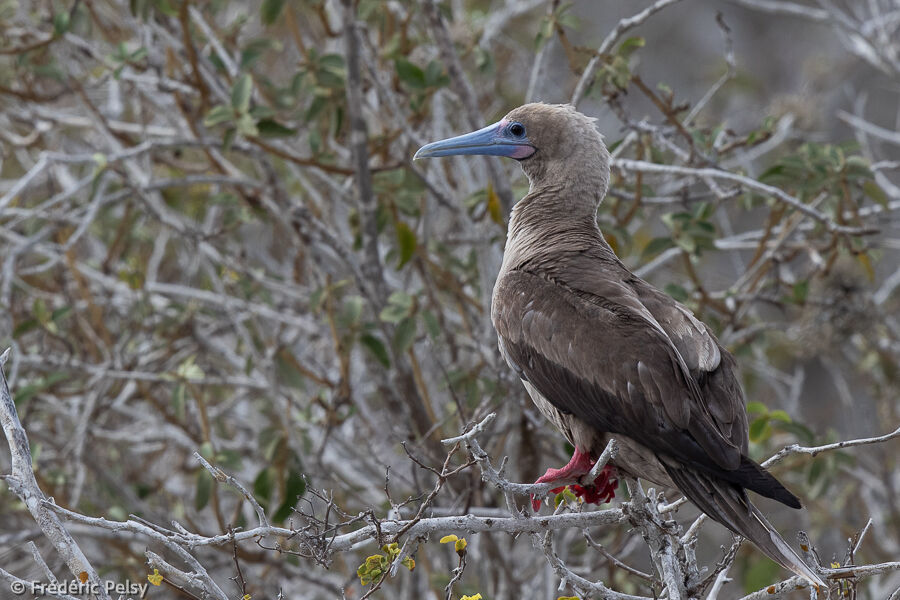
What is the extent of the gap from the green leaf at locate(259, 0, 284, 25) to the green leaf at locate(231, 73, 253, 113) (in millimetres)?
428

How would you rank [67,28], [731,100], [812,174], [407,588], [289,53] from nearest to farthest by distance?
1. [812,174]
2. [67,28]
3. [407,588]
4. [289,53]
5. [731,100]

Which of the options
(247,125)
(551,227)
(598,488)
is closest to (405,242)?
(247,125)

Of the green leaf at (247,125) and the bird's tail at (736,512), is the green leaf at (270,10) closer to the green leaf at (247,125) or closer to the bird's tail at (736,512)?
the green leaf at (247,125)

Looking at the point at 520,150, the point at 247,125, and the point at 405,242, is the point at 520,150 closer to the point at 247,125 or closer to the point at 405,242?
the point at 405,242

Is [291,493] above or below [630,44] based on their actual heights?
below

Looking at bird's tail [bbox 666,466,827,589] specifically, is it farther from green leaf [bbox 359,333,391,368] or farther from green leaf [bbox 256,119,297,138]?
green leaf [bbox 256,119,297,138]

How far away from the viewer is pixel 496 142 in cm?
387

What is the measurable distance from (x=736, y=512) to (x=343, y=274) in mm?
2735

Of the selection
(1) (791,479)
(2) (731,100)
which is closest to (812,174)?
(1) (791,479)

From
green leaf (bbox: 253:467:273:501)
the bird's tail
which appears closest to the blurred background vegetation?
green leaf (bbox: 253:467:273:501)

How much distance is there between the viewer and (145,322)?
5.28 meters

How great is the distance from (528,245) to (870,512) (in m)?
3.74

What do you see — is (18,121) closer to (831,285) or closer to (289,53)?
(289,53)

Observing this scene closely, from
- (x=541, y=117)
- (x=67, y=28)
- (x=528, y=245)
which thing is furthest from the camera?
(x=67, y=28)
